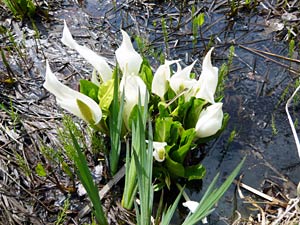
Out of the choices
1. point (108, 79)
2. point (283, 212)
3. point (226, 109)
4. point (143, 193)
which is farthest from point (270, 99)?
point (143, 193)

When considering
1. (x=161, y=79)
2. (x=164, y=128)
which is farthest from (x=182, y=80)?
(x=164, y=128)

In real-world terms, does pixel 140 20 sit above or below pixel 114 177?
above

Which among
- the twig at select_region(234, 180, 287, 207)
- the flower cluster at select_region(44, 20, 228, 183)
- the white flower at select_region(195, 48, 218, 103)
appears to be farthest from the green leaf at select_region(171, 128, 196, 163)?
the twig at select_region(234, 180, 287, 207)

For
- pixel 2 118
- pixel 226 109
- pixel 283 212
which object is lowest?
pixel 283 212

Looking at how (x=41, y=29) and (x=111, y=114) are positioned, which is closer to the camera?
(x=111, y=114)

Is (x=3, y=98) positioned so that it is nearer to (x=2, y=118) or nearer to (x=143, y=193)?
(x=2, y=118)

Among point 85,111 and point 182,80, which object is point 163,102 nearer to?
point 182,80
